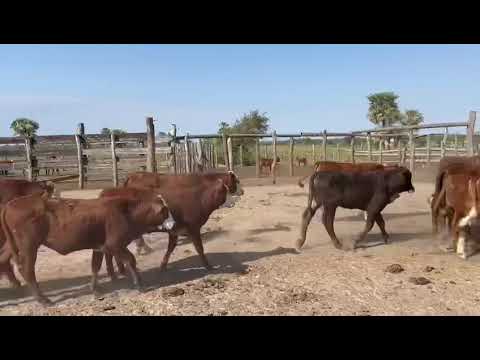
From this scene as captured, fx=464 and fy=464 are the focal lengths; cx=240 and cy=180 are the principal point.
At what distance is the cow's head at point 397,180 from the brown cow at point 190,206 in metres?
3.24

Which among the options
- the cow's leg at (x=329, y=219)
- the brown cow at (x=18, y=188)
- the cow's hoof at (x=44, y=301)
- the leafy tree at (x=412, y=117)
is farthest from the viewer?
the leafy tree at (x=412, y=117)

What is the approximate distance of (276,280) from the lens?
6109 millimetres

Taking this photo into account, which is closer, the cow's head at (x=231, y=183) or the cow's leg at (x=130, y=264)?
the cow's leg at (x=130, y=264)

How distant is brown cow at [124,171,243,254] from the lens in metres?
8.09

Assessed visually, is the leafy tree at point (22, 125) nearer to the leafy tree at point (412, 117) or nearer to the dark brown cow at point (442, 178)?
the leafy tree at point (412, 117)

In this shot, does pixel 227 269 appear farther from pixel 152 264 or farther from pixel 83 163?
pixel 83 163

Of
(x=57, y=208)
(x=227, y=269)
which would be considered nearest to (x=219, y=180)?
(x=227, y=269)

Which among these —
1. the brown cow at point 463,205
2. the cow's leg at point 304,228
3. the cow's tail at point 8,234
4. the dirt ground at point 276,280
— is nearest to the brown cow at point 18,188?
the dirt ground at point 276,280

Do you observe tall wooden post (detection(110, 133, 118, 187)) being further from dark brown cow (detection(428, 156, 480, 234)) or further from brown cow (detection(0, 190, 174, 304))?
dark brown cow (detection(428, 156, 480, 234))

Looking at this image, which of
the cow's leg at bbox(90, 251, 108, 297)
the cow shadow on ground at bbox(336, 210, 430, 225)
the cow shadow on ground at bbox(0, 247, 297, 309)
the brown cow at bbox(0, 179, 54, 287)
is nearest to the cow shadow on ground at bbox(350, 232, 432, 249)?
the cow shadow on ground at bbox(0, 247, 297, 309)

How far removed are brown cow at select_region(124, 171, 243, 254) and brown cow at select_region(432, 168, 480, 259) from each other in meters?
3.65

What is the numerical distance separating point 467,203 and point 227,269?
3.95 metres

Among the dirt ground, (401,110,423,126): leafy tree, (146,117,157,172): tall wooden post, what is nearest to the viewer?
the dirt ground

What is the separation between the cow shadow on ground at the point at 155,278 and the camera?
229 inches
